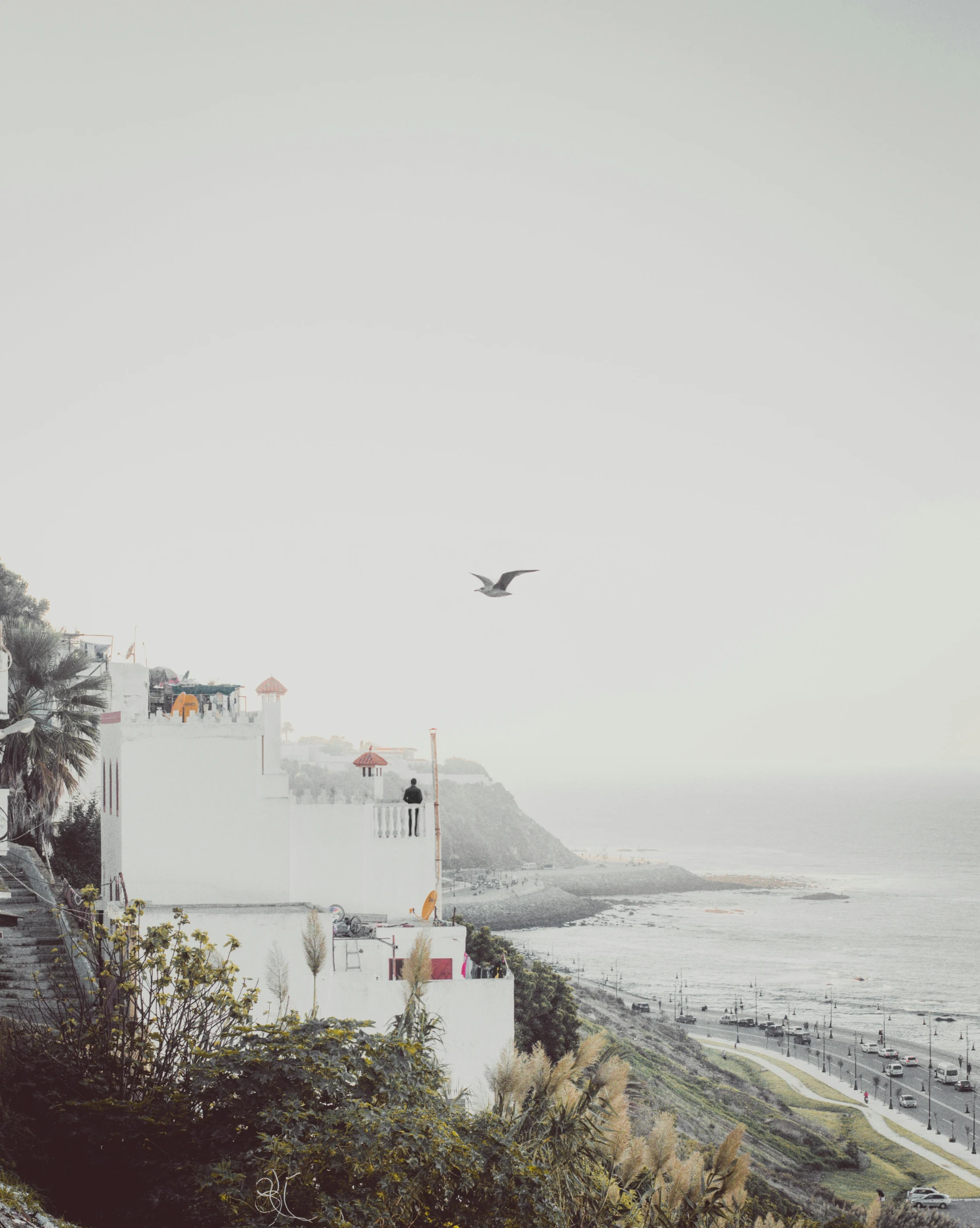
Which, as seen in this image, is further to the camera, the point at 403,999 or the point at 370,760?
the point at 370,760

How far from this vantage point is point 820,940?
96062 mm

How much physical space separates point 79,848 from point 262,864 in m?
7.64

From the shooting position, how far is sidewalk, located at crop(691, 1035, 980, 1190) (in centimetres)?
4309

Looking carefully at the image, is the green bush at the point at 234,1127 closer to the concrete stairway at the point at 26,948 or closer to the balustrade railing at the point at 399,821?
the concrete stairway at the point at 26,948

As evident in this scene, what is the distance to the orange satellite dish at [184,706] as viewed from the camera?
728 inches

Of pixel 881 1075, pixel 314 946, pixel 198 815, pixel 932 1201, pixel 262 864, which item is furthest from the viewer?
pixel 881 1075

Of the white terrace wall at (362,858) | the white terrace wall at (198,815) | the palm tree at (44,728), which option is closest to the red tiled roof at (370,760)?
the white terrace wall at (362,858)

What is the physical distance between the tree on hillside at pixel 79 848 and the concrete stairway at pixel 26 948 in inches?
82.1

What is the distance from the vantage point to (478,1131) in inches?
385

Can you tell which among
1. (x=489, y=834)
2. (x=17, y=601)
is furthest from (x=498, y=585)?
(x=489, y=834)

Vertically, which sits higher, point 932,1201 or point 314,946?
point 314,946

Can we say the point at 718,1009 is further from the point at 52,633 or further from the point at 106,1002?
the point at 106,1002

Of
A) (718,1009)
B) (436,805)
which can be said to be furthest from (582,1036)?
(718,1009)

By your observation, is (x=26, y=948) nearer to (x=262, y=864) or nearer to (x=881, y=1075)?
(x=262, y=864)
